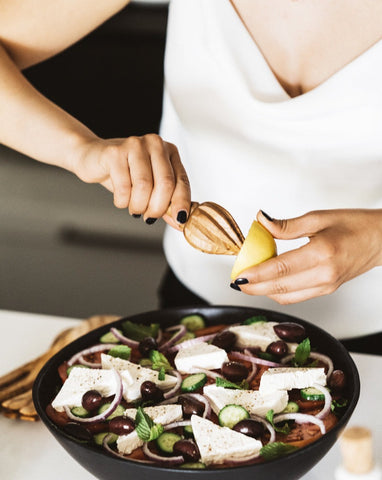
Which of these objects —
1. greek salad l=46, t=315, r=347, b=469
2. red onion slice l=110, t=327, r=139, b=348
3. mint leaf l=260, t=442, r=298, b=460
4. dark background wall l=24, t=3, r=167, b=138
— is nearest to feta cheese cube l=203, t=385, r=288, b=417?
greek salad l=46, t=315, r=347, b=469

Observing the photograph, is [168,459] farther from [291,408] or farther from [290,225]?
[290,225]

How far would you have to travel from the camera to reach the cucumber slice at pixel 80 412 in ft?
3.43

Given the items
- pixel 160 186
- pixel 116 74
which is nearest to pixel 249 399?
pixel 160 186

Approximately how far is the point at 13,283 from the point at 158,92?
1361mm

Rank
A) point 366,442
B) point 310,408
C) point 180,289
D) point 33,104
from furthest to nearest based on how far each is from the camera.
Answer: point 180,289 → point 33,104 → point 310,408 → point 366,442

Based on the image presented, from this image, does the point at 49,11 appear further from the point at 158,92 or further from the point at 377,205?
the point at 158,92

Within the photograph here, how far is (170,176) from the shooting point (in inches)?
43.4

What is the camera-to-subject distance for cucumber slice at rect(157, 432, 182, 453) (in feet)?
3.14

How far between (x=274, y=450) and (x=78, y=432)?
28 centimetres

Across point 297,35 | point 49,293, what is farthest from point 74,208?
point 297,35

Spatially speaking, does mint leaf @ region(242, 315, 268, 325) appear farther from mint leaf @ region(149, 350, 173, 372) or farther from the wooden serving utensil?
the wooden serving utensil

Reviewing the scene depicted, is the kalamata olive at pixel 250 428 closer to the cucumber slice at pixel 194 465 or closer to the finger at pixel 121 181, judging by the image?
the cucumber slice at pixel 194 465

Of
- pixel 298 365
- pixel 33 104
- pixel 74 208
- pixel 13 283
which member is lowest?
pixel 13 283

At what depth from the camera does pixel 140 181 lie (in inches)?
42.6
